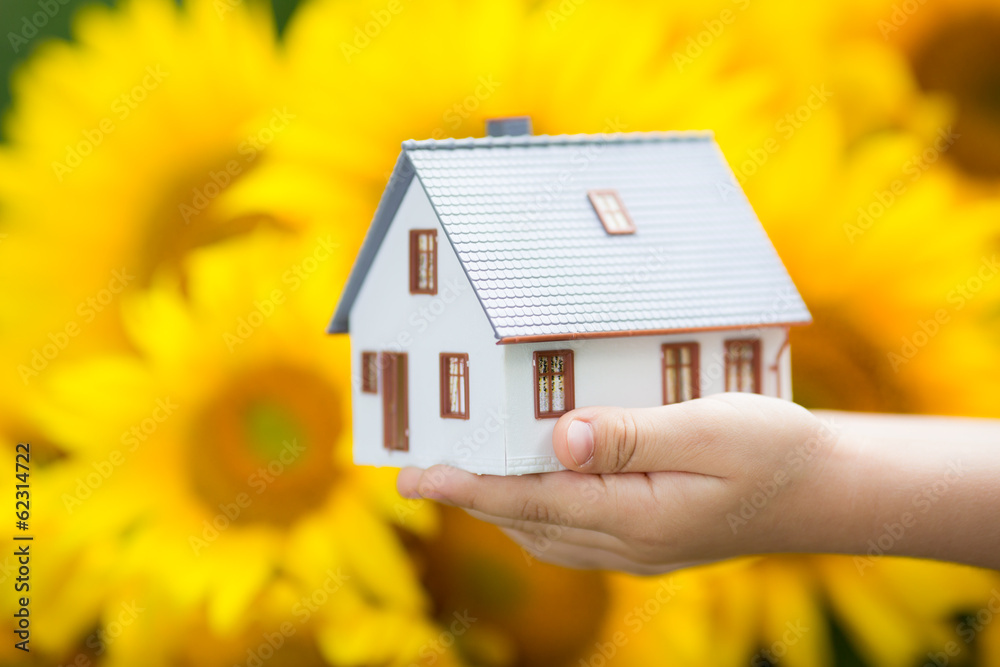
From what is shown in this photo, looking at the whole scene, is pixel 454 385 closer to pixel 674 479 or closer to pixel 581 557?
pixel 674 479

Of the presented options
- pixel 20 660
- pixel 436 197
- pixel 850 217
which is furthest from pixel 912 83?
pixel 20 660

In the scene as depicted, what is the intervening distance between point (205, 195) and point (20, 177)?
1.16 ft

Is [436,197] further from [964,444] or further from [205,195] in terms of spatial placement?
[964,444]

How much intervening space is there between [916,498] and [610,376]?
1.78 ft

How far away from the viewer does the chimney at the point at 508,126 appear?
2086mm

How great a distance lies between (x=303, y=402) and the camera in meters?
2.47

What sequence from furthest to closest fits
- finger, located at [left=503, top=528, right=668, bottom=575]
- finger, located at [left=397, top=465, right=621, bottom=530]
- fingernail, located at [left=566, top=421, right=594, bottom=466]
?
finger, located at [left=503, top=528, right=668, bottom=575]
finger, located at [left=397, top=465, right=621, bottom=530]
fingernail, located at [left=566, top=421, right=594, bottom=466]

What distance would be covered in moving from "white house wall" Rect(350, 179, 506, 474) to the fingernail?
4.4 inches

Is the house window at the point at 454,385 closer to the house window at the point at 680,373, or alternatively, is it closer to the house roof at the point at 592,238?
the house roof at the point at 592,238

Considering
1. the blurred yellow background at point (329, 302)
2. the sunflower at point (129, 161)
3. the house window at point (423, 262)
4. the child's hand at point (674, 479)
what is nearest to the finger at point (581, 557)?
the child's hand at point (674, 479)

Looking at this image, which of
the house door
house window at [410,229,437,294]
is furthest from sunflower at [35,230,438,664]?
house window at [410,229,437,294]

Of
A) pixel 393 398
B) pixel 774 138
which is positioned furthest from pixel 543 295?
pixel 774 138

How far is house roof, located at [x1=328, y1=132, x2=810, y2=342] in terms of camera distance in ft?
6.02

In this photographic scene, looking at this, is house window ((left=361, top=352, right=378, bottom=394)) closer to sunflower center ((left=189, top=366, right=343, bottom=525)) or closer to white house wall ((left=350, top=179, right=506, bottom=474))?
white house wall ((left=350, top=179, right=506, bottom=474))
